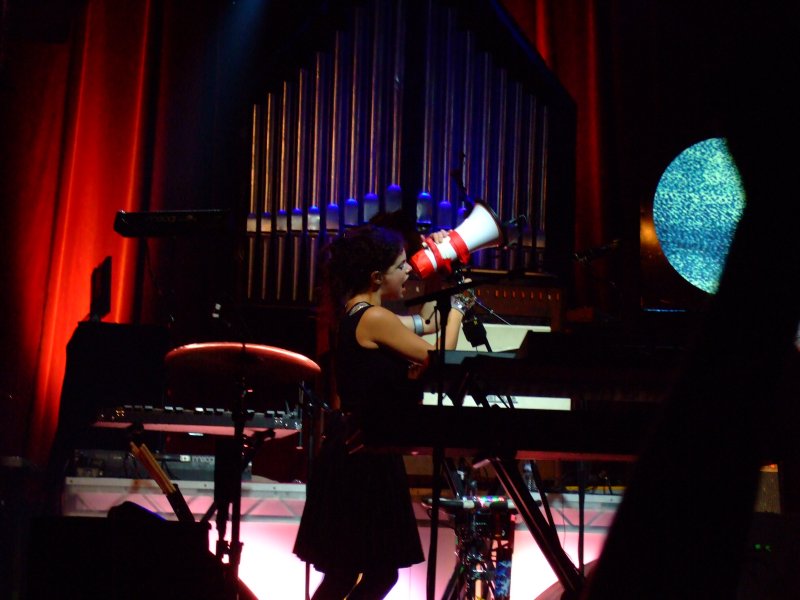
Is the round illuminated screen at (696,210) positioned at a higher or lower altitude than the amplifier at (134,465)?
higher

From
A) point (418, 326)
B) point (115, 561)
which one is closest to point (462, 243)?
point (418, 326)

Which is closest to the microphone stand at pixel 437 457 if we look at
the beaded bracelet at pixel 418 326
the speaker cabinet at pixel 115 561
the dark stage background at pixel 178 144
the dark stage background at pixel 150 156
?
the speaker cabinet at pixel 115 561

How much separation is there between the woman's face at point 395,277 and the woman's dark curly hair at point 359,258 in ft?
0.07

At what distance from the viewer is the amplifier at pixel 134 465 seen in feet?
14.2

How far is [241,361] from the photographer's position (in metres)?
3.08

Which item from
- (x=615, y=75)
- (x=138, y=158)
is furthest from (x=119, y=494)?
(x=615, y=75)

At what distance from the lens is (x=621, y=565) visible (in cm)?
52

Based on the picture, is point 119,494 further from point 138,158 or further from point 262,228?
point 138,158

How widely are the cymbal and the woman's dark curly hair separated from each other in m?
0.43

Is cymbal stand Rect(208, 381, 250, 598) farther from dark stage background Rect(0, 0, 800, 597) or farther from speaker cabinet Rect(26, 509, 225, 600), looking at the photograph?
dark stage background Rect(0, 0, 800, 597)

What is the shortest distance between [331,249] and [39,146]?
2.96 meters

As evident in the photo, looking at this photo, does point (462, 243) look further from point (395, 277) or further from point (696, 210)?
point (696, 210)

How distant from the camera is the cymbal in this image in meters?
3.07

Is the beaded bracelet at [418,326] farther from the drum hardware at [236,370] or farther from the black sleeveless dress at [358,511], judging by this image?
the drum hardware at [236,370]
